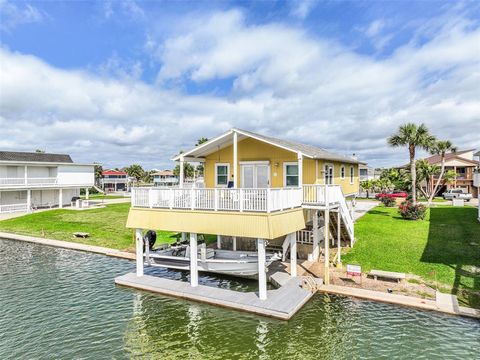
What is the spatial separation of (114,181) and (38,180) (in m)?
58.3

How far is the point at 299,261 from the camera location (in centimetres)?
1797

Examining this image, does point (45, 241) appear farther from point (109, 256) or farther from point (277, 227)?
point (277, 227)

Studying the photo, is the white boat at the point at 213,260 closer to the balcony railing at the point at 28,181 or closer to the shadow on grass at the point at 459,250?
the shadow on grass at the point at 459,250

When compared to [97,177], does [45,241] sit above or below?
below

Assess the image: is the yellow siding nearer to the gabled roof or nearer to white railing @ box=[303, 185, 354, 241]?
the gabled roof

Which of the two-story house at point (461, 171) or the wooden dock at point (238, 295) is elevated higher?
the two-story house at point (461, 171)

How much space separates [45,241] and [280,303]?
69.1 feet

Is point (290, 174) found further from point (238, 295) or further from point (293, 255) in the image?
point (238, 295)

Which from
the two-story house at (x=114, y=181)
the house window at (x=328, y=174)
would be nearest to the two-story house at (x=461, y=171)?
the house window at (x=328, y=174)

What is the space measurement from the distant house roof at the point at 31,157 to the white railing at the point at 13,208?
640cm

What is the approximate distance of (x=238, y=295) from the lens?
515 inches

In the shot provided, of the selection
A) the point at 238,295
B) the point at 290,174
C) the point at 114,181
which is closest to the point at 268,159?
the point at 290,174

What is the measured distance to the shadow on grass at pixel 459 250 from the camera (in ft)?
43.7

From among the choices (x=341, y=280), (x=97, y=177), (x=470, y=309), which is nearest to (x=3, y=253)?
(x=341, y=280)
